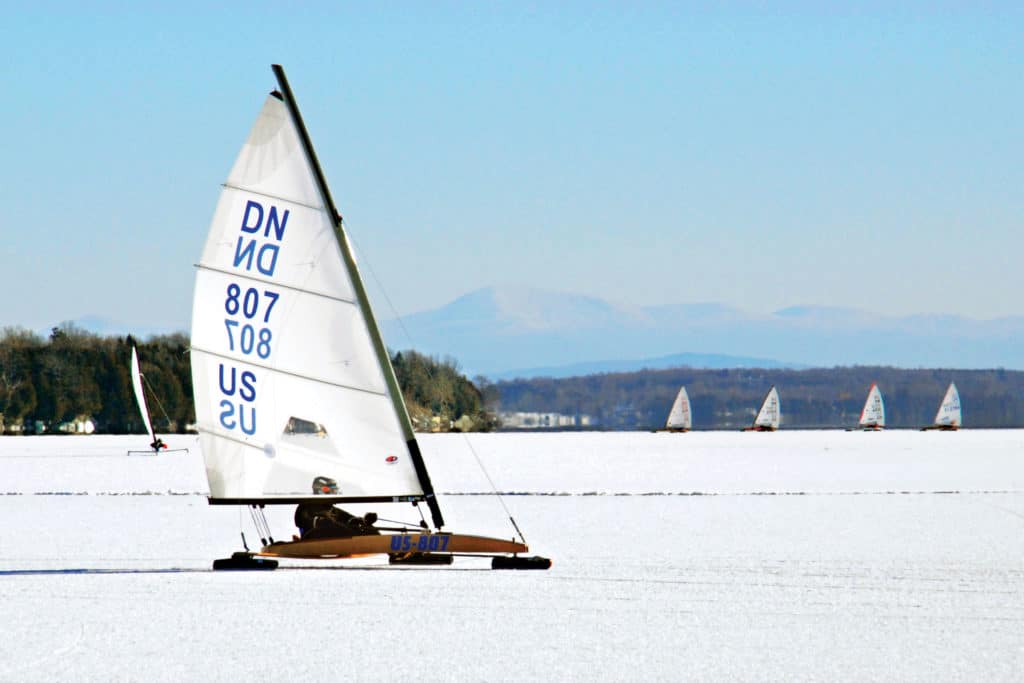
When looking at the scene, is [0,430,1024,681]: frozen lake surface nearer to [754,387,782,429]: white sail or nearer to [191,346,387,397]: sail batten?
[191,346,387,397]: sail batten

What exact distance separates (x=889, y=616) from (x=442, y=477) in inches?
915

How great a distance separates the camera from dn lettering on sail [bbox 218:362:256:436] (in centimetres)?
1603

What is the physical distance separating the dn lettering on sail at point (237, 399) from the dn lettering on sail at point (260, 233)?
1212mm

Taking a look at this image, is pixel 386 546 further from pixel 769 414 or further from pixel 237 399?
pixel 769 414

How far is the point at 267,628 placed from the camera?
484 inches

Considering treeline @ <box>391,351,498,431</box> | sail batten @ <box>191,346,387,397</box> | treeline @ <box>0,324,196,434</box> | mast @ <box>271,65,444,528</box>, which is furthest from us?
treeline @ <box>391,351,498,431</box>

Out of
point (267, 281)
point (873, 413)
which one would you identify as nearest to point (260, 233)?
point (267, 281)

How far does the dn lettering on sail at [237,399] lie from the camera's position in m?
16.0

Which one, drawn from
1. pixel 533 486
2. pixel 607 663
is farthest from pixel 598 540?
pixel 533 486

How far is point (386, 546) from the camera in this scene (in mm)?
15680

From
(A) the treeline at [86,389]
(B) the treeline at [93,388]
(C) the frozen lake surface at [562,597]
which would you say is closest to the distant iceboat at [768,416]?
(B) the treeline at [93,388]

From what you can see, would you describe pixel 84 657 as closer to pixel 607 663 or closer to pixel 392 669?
pixel 392 669

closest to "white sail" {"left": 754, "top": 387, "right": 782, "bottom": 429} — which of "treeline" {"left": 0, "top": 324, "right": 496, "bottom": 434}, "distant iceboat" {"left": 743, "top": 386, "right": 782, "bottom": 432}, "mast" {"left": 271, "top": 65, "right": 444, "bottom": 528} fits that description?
Result: "distant iceboat" {"left": 743, "top": 386, "right": 782, "bottom": 432}

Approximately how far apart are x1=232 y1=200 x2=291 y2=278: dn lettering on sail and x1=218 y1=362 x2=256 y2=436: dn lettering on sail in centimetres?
121
